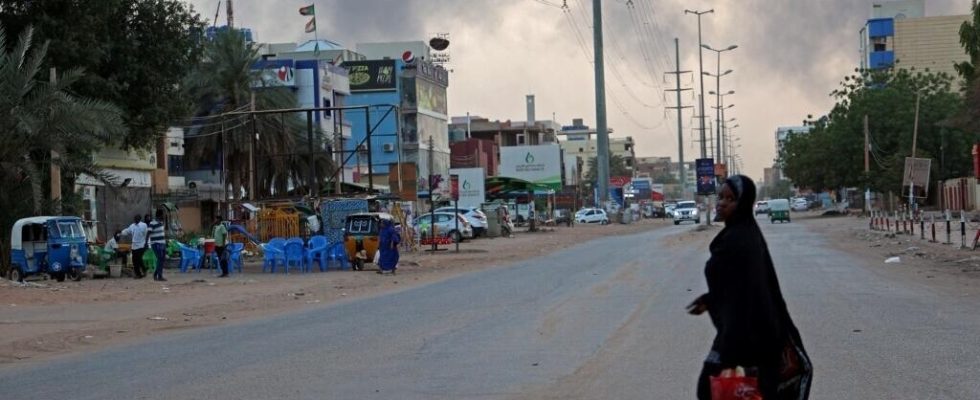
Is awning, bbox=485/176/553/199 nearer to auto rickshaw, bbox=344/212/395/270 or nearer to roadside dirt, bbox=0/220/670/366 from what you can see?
roadside dirt, bbox=0/220/670/366

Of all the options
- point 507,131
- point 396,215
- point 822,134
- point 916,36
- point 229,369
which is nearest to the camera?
point 229,369

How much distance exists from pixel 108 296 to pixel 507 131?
124 m

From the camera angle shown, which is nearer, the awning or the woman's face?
the woman's face

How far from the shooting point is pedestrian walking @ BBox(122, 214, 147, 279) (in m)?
31.4

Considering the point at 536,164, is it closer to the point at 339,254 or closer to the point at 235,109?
the point at 235,109

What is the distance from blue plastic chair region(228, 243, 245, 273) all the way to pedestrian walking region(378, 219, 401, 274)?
4.66m

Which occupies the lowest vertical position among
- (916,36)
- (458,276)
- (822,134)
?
(458,276)

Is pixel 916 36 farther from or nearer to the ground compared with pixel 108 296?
farther from the ground

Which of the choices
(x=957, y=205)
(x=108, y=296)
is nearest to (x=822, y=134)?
(x=957, y=205)

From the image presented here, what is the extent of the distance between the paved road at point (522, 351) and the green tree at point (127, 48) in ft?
63.9

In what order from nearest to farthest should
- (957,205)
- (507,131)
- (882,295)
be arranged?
(882,295) → (957,205) → (507,131)

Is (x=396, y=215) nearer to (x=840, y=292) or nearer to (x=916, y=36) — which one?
(x=840, y=292)

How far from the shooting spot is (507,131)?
148 metres

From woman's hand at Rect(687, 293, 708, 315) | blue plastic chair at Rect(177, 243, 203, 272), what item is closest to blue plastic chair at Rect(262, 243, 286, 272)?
blue plastic chair at Rect(177, 243, 203, 272)
